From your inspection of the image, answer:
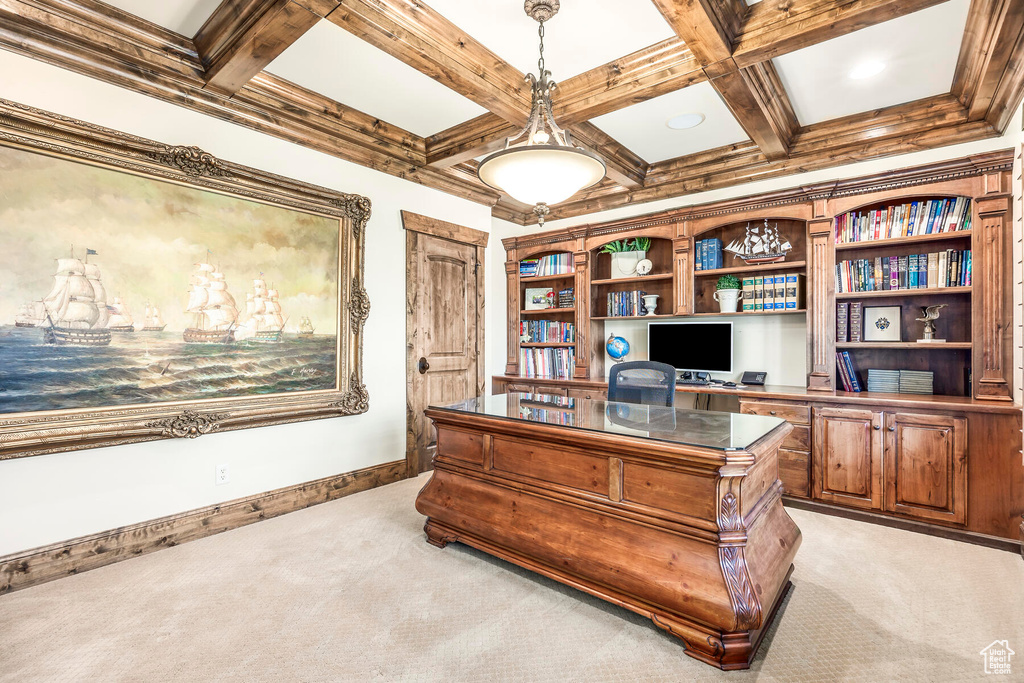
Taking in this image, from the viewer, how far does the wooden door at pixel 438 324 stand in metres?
4.05

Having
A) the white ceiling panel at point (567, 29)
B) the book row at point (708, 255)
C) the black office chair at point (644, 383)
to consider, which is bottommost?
the black office chair at point (644, 383)

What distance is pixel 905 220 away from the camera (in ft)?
10.6

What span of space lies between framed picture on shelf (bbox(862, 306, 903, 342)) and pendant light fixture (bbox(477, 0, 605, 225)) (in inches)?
101

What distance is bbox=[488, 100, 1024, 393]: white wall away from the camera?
119 inches

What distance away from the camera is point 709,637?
168cm

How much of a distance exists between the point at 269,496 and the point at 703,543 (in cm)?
272

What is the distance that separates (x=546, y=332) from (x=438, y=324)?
129 cm

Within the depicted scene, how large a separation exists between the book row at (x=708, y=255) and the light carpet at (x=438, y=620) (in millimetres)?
2254

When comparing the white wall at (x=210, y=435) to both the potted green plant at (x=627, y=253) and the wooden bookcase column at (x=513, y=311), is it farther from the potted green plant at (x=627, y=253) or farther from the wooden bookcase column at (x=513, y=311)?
the potted green plant at (x=627, y=253)

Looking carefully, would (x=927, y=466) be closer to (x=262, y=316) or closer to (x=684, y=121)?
(x=684, y=121)

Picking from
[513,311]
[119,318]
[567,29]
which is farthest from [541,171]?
[513,311]

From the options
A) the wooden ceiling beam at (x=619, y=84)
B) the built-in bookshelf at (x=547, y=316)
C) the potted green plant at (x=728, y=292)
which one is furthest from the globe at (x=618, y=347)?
the wooden ceiling beam at (x=619, y=84)

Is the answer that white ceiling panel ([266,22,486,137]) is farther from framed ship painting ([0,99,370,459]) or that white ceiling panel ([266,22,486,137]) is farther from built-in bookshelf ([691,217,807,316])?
built-in bookshelf ([691,217,807,316])

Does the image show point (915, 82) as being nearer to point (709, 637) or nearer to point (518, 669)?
point (709, 637)
